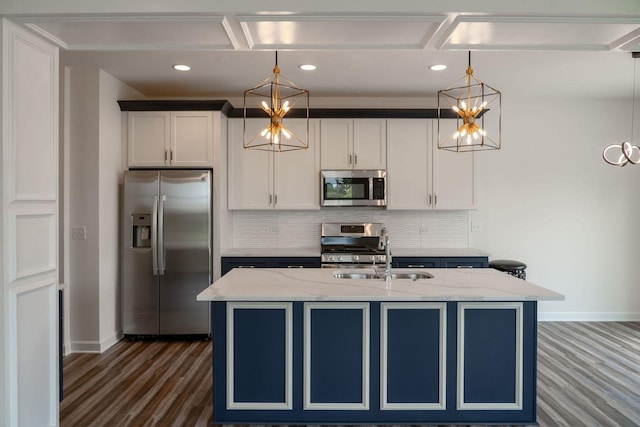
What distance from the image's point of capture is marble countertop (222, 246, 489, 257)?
466 centimetres

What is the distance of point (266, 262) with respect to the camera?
15.3ft

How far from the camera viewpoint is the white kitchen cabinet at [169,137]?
462 cm

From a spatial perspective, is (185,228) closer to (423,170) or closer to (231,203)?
(231,203)

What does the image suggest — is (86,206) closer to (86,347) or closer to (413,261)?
(86,347)

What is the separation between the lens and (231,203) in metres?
4.95

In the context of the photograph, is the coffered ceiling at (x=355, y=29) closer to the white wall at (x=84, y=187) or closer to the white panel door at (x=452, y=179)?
the white wall at (x=84, y=187)

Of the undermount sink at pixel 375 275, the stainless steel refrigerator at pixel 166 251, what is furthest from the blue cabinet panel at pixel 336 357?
the stainless steel refrigerator at pixel 166 251

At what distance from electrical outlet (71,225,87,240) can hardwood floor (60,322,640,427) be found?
110 cm

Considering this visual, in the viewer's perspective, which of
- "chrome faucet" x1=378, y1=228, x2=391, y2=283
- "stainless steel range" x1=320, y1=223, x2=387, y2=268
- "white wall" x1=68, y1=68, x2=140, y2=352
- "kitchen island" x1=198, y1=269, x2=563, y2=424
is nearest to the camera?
"kitchen island" x1=198, y1=269, x2=563, y2=424

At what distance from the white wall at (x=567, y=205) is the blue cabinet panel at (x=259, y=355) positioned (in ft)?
11.1

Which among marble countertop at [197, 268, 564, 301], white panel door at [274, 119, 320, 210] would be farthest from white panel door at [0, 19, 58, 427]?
white panel door at [274, 119, 320, 210]

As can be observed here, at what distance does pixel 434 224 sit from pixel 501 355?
2.69 m

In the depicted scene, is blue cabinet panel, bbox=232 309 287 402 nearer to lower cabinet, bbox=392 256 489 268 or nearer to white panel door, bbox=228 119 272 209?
lower cabinet, bbox=392 256 489 268

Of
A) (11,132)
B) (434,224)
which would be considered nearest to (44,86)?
(11,132)
